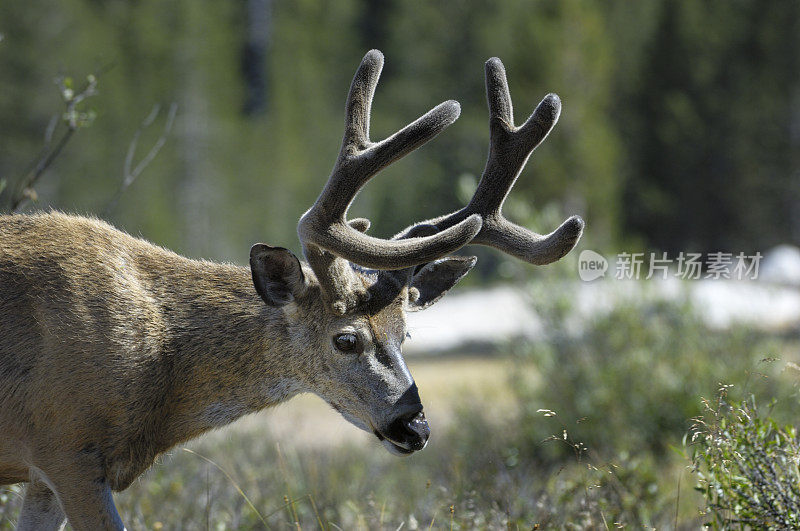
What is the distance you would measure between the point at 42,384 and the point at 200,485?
11.5 ft

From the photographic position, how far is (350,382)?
4262 mm

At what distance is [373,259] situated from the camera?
156 inches

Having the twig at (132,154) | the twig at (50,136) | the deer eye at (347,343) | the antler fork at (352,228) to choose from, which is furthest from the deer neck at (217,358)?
the twig at (50,136)

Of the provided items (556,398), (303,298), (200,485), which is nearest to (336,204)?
(303,298)

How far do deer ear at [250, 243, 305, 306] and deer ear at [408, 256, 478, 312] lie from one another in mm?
709

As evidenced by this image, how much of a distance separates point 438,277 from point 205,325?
1.18 meters

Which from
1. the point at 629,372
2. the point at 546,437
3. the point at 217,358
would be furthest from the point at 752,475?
the point at 629,372

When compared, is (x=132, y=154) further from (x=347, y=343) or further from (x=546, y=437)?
(x=546, y=437)

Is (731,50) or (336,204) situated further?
(731,50)

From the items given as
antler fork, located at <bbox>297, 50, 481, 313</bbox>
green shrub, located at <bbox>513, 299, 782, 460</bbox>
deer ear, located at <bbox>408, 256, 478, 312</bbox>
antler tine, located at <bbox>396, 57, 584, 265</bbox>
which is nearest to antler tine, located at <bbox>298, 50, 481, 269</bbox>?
antler fork, located at <bbox>297, 50, 481, 313</bbox>

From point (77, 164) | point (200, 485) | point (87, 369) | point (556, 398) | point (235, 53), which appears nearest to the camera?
point (87, 369)

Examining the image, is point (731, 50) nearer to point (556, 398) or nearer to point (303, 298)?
point (556, 398)

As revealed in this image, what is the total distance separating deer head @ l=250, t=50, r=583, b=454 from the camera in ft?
13.0

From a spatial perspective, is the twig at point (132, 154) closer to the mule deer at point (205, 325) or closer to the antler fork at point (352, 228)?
the mule deer at point (205, 325)
